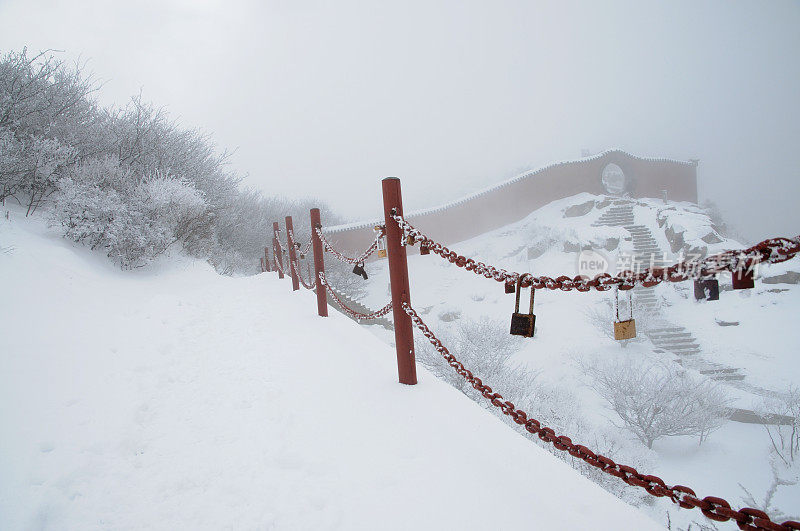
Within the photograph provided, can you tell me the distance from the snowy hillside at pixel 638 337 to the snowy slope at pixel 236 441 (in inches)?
255

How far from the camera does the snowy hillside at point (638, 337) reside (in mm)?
9242

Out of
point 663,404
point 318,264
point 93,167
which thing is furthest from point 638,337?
point 93,167

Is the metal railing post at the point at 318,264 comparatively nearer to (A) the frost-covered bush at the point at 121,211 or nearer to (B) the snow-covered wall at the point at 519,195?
(A) the frost-covered bush at the point at 121,211

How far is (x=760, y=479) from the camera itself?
8.06 m

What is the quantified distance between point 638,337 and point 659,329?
1154mm

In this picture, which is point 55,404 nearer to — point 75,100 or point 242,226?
point 75,100

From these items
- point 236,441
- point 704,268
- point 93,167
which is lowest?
point 236,441

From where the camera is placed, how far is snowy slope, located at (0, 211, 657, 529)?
1.65 meters

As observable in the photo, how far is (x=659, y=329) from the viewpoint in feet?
50.0

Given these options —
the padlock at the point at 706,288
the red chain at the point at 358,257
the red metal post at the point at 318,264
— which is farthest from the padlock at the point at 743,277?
the red metal post at the point at 318,264

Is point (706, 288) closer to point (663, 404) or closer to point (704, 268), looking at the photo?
point (704, 268)

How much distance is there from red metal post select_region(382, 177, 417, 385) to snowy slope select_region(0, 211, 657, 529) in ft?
0.75

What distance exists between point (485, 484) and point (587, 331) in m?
16.1

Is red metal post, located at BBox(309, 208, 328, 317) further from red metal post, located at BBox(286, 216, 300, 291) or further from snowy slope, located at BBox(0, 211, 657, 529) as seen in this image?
red metal post, located at BBox(286, 216, 300, 291)
